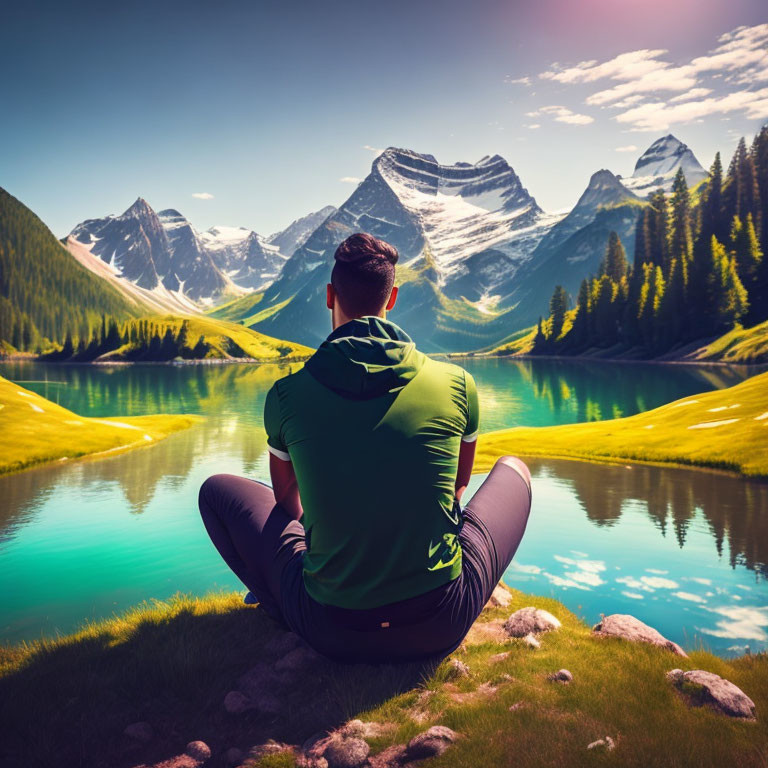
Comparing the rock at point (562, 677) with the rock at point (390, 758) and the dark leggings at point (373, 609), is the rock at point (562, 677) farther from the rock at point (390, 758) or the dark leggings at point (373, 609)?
the rock at point (390, 758)

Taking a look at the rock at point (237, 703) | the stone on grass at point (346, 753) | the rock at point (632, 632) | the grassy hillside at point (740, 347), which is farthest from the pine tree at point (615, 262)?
the stone on grass at point (346, 753)

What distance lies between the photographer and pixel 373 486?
3842mm

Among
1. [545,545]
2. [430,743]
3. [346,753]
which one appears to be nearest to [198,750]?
[346,753]

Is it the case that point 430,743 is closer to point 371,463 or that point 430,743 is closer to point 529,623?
point 371,463

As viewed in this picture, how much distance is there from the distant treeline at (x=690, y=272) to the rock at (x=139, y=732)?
128 m

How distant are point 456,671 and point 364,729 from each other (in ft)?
4.02

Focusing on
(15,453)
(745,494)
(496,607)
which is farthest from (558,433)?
(15,453)

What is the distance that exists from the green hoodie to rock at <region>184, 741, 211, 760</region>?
5.28ft

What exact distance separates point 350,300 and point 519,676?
3.91 metres

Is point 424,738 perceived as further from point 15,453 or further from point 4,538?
point 15,453

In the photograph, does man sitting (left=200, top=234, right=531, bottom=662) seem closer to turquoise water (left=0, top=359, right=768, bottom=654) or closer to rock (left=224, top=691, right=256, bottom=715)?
rock (left=224, top=691, right=256, bottom=715)

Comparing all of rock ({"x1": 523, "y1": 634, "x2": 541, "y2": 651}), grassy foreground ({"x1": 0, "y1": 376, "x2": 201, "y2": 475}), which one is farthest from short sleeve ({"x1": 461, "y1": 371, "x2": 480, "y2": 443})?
grassy foreground ({"x1": 0, "y1": 376, "x2": 201, "y2": 475})

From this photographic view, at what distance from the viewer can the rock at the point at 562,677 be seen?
4965 millimetres

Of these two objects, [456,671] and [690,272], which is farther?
[690,272]
